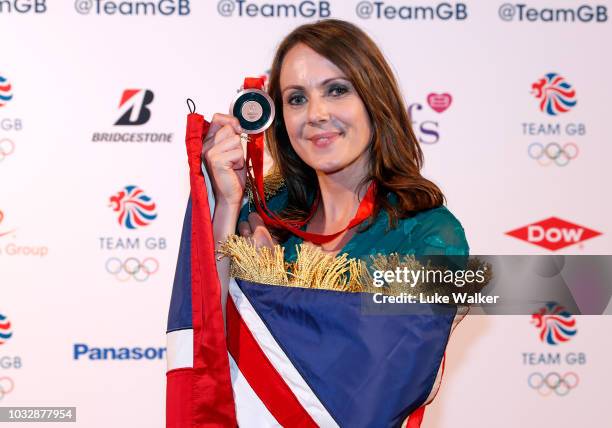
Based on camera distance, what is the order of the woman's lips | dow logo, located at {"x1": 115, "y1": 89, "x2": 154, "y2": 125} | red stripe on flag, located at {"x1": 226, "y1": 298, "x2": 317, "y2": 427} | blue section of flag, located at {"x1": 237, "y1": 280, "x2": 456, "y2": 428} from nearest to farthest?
1. blue section of flag, located at {"x1": 237, "y1": 280, "x2": 456, "y2": 428}
2. red stripe on flag, located at {"x1": 226, "y1": 298, "x2": 317, "y2": 427}
3. the woman's lips
4. dow logo, located at {"x1": 115, "y1": 89, "x2": 154, "y2": 125}

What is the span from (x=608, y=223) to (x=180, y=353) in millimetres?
2040

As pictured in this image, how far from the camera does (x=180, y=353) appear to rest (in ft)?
5.06

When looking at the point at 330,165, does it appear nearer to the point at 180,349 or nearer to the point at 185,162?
the point at 180,349

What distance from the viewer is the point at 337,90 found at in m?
1.71

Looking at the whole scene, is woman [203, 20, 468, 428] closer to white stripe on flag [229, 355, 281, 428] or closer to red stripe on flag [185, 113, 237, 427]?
red stripe on flag [185, 113, 237, 427]

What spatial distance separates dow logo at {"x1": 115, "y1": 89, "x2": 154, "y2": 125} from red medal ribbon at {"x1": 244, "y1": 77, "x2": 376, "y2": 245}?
1.22 meters

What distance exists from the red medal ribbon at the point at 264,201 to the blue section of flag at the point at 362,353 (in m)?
0.27

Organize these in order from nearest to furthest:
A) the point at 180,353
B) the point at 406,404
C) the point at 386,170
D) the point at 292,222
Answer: the point at 406,404 → the point at 180,353 → the point at 386,170 → the point at 292,222

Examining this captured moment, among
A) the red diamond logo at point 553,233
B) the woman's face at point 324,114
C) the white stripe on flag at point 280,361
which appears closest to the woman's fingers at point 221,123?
the woman's face at point 324,114

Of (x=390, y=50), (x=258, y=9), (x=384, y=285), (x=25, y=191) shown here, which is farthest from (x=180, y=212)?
(x=384, y=285)

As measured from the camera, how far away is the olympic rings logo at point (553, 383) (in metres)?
2.97

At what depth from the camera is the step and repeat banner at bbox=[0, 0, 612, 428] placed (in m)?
2.90

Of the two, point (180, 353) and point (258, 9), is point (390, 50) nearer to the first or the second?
point (258, 9)

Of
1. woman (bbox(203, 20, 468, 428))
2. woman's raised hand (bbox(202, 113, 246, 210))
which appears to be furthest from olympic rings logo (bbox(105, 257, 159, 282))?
woman's raised hand (bbox(202, 113, 246, 210))
